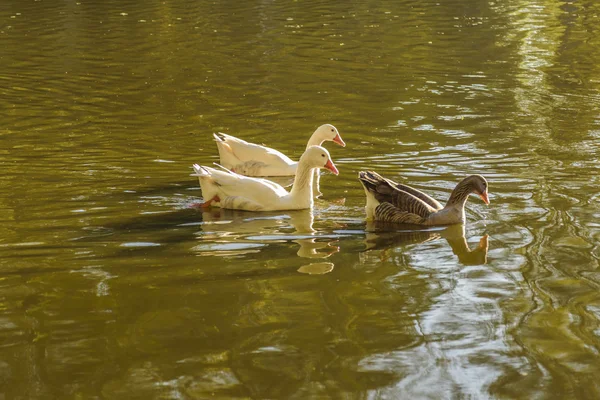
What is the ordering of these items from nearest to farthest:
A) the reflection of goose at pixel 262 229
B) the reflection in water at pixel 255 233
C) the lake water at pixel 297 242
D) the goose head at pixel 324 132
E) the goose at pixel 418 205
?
the lake water at pixel 297 242 → the reflection in water at pixel 255 233 → the reflection of goose at pixel 262 229 → the goose at pixel 418 205 → the goose head at pixel 324 132

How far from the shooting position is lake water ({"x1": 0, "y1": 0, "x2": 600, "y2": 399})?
6352mm

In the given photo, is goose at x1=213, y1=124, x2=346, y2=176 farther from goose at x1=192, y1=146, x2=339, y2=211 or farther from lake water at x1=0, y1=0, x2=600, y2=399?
goose at x1=192, y1=146, x2=339, y2=211

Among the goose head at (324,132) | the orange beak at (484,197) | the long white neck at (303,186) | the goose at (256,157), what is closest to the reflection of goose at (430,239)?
the orange beak at (484,197)

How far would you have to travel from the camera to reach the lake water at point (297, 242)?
6352 mm

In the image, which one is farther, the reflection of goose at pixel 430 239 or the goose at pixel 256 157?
the goose at pixel 256 157

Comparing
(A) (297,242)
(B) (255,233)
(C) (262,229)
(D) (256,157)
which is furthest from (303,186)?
(D) (256,157)

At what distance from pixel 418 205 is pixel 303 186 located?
4.57ft

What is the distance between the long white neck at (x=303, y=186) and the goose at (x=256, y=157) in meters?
1.83

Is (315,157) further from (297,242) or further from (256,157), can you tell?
(256,157)

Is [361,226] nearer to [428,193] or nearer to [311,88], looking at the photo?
[428,193]

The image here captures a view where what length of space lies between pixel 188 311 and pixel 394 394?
207 centimetres

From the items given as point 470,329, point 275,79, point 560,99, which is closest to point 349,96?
point 275,79

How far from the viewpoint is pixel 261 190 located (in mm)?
10867

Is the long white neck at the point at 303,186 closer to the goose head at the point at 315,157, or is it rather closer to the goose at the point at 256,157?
the goose head at the point at 315,157
